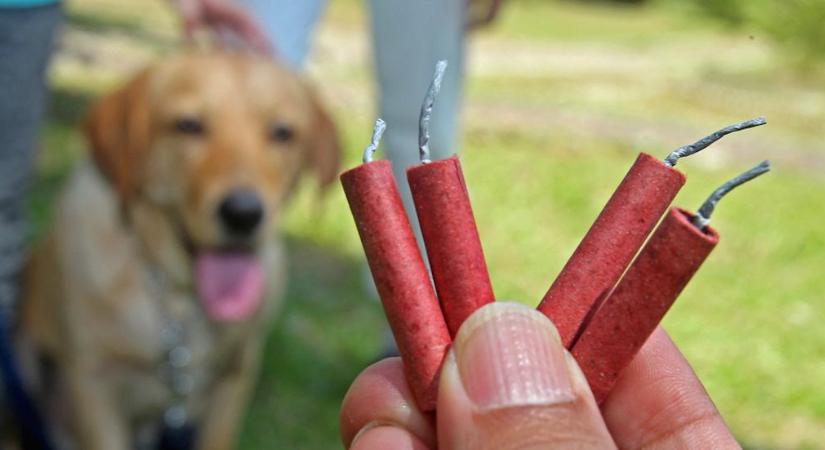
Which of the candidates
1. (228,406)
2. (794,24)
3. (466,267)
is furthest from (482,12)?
(794,24)

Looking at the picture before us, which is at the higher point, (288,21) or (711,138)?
(711,138)

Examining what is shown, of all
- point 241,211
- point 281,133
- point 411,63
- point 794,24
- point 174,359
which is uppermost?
point 411,63

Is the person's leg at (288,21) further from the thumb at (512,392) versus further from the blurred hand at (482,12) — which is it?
the thumb at (512,392)

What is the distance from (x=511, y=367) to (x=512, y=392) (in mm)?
18

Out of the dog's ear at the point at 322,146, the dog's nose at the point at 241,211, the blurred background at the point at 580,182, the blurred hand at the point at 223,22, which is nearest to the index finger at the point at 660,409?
the blurred background at the point at 580,182

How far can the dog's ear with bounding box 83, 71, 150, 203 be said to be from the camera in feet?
9.03

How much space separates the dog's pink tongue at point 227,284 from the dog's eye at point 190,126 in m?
0.35

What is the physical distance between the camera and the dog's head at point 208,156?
2748 mm

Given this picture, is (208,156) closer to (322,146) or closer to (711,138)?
(322,146)

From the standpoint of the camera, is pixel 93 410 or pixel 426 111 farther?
pixel 93 410

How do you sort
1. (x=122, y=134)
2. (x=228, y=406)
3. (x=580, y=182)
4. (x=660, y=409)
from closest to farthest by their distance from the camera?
(x=660, y=409), (x=122, y=134), (x=228, y=406), (x=580, y=182)

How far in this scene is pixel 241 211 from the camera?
2.71 metres

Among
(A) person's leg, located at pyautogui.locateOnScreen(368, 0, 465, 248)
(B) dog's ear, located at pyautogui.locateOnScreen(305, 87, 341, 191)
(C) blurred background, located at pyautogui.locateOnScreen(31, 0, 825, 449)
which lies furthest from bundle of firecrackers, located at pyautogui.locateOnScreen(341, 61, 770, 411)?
(B) dog's ear, located at pyautogui.locateOnScreen(305, 87, 341, 191)

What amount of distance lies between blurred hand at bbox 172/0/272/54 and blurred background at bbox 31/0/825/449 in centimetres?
54
